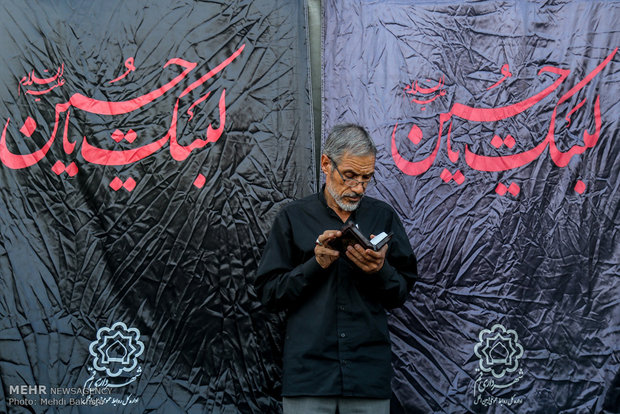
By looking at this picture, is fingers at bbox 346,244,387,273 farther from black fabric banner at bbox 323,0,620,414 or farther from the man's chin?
black fabric banner at bbox 323,0,620,414

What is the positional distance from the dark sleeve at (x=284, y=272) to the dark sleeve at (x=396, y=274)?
22 cm

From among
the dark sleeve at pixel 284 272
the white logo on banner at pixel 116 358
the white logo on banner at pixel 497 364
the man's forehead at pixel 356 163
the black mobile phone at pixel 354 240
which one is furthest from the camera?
the white logo on banner at pixel 497 364

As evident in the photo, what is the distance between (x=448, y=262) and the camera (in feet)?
10.0

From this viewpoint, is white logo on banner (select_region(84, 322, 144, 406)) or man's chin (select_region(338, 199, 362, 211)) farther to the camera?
white logo on banner (select_region(84, 322, 144, 406))

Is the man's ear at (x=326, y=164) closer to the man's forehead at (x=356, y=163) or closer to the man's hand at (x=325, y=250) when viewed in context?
the man's forehead at (x=356, y=163)

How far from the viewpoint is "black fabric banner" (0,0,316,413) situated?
2.88 m

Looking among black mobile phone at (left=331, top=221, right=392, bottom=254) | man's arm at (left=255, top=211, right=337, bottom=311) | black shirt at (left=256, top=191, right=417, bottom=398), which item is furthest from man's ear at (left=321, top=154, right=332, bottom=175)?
black mobile phone at (left=331, top=221, right=392, bottom=254)

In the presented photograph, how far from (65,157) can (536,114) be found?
2256mm

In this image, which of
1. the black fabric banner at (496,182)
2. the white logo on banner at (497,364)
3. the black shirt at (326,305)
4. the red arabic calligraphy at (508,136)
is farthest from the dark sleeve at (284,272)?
the white logo on banner at (497,364)

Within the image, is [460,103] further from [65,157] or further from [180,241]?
[65,157]

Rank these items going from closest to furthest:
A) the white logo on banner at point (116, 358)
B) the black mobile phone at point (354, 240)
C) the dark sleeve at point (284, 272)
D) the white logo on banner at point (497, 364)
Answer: the black mobile phone at point (354, 240) < the dark sleeve at point (284, 272) < the white logo on banner at point (116, 358) < the white logo on banner at point (497, 364)

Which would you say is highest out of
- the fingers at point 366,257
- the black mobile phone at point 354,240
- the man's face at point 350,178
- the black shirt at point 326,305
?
the man's face at point 350,178

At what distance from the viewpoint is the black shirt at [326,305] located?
235 centimetres

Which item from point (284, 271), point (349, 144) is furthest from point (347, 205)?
point (284, 271)
